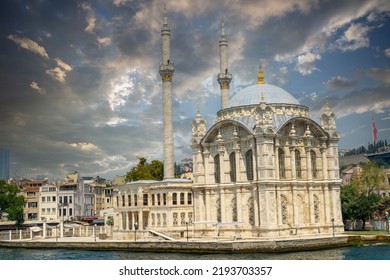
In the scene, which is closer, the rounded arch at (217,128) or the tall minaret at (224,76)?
the rounded arch at (217,128)

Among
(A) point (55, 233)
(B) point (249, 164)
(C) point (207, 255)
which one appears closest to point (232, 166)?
(B) point (249, 164)

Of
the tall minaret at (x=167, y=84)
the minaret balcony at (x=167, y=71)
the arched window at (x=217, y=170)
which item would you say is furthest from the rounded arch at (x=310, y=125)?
the minaret balcony at (x=167, y=71)

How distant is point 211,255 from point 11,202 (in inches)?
839

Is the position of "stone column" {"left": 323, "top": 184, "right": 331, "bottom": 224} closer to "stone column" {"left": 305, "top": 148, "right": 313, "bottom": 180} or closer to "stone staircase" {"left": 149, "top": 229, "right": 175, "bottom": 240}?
"stone column" {"left": 305, "top": 148, "right": 313, "bottom": 180}

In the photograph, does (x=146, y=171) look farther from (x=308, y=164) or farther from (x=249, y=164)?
(x=308, y=164)

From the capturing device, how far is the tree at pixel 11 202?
39.0 m

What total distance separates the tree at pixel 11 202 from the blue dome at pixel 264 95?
1800 centimetres

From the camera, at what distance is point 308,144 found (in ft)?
90.3

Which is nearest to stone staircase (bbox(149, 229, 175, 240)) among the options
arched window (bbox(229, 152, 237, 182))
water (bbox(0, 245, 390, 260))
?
water (bbox(0, 245, 390, 260))

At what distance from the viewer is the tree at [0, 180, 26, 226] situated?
3900 centimetres

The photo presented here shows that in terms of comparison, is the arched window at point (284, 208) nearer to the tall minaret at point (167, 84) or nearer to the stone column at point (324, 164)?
the stone column at point (324, 164)
